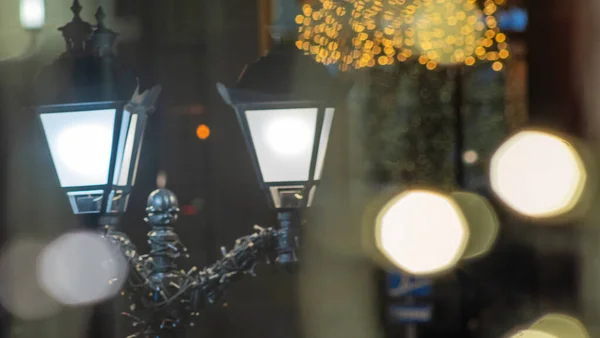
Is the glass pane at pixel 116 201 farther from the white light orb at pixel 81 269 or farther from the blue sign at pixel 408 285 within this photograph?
the blue sign at pixel 408 285

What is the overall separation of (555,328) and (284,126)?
2552 millimetres

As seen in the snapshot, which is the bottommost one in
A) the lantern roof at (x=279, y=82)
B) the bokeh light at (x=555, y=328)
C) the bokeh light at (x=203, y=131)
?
the bokeh light at (x=555, y=328)

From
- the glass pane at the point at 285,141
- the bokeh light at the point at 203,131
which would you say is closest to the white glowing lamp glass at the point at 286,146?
the glass pane at the point at 285,141

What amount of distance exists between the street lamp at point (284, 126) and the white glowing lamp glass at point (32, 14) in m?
1.31

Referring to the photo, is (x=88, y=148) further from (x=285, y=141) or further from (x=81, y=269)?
(x=81, y=269)

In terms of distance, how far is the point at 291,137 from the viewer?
1.51 m

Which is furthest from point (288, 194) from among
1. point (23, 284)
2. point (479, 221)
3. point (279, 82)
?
point (479, 221)

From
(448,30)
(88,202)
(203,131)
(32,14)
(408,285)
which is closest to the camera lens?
(88,202)

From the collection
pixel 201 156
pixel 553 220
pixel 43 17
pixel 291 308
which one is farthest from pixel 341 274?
pixel 43 17

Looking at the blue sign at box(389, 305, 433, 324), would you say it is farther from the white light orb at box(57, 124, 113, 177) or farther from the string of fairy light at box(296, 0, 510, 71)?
the white light orb at box(57, 124, 113, 177)

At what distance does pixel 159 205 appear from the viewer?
167cm

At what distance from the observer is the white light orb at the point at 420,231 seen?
146 inches

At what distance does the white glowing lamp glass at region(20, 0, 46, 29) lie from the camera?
2525mm

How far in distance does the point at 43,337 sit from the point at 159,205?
135 cm
